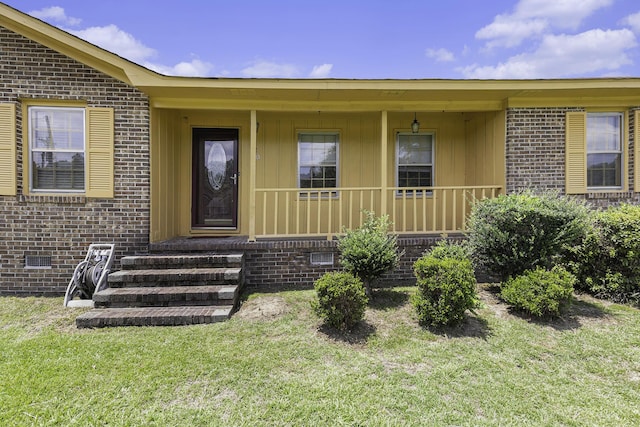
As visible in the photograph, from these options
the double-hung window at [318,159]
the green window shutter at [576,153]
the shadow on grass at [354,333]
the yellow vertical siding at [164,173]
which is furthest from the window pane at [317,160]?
the green window shutter at [576,153]

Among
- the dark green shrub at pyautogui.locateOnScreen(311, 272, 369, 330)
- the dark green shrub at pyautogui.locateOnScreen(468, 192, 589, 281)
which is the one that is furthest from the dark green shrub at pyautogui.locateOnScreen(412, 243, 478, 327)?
the dark green shrub at pyautogui.locateOnScreen(468, 192, 589, 281)

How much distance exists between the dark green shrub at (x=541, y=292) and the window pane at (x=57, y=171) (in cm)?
646

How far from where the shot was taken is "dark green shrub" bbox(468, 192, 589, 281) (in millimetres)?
4230

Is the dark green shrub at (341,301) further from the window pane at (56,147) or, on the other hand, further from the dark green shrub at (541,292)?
the window pane at (56,147)

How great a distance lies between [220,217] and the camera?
6.63 metres

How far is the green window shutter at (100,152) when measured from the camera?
17.0 feet

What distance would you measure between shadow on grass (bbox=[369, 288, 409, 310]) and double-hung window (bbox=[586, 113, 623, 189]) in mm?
4148

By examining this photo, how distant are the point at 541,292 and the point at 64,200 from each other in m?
6.74

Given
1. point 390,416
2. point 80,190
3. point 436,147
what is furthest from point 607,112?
point 80,190

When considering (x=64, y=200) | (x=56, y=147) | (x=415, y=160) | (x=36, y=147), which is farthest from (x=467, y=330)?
(x=36, y=147)

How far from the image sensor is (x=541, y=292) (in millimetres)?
3859

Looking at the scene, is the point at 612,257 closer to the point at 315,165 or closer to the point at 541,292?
the point at 541,292

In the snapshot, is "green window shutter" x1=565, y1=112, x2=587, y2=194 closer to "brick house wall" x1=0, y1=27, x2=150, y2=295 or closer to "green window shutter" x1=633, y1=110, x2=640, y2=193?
"green window shutter" x1=633, y1=110, x2=640, y2=193

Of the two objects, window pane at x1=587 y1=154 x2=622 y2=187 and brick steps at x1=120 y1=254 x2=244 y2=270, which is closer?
brick steps at x1=120 y1=254 x2=244 y2=270
